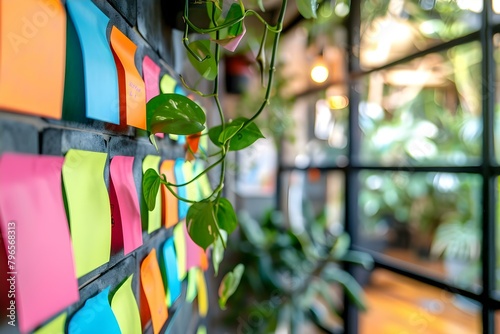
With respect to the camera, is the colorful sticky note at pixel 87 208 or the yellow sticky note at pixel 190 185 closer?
the colorful sticky note at pixel 87 208

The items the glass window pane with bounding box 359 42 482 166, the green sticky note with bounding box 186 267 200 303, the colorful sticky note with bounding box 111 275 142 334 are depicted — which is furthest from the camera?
the glass window pane with bounding box 359 42 482 166

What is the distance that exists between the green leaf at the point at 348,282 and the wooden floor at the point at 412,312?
78mm

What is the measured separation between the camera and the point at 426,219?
2.26 meters

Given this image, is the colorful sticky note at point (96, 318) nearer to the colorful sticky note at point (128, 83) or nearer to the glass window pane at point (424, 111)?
the colorful sticky note at point (128, 83)

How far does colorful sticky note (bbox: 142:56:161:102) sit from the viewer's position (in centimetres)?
51

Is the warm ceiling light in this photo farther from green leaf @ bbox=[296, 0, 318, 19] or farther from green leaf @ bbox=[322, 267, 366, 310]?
green leaf @ bbox=[296, 0, 318, 19]

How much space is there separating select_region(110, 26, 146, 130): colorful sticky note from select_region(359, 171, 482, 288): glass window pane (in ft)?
3.53

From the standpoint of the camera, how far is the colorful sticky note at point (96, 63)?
339 mm

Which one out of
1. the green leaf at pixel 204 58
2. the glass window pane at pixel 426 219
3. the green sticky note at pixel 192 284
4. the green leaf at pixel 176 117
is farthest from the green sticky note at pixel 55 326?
the glass window pane at pixel 426 219

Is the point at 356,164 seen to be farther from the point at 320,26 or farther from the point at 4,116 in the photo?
the point at 4,116

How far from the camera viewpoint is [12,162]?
0.82ft

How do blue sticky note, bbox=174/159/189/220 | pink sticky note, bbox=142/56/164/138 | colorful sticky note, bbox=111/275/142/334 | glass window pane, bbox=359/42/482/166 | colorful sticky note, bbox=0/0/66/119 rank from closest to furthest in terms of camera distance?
colorful sticky note, bbox=0/0/66/119, colorful sticky note, bbox=111/275/142/334, pink sticky note, bbox=142/56/164/138, blue sticky note, bbox=174/159/189/220, glass window pane, bbox=359/42/482/166

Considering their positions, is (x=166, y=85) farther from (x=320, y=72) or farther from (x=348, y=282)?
(x=320, y=72)

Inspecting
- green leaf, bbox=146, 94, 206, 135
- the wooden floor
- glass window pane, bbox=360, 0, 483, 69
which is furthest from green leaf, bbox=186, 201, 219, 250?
the wooden floor
